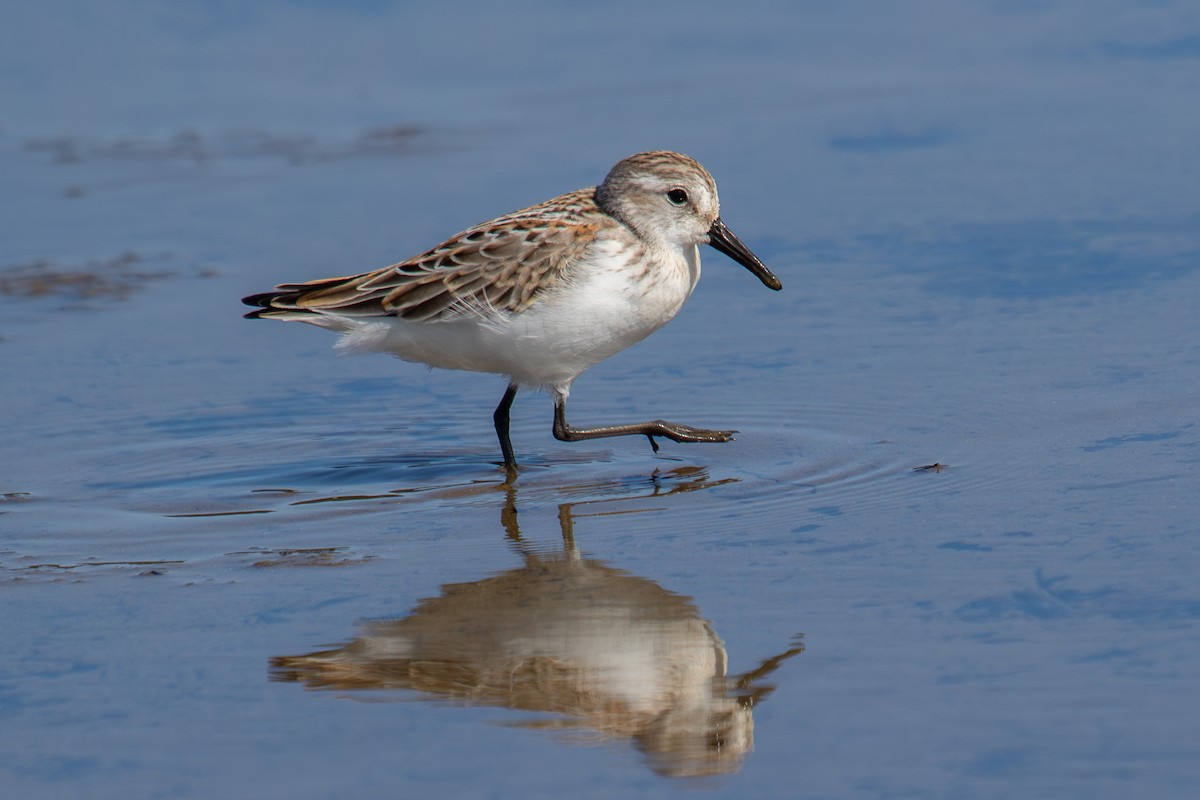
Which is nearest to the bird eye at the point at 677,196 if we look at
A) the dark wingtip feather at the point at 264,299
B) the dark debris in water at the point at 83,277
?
the dark wingtip feather at the point at 264,299

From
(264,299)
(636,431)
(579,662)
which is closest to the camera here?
(579,662)

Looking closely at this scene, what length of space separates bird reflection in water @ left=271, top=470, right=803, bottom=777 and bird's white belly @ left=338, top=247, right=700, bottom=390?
179 cm

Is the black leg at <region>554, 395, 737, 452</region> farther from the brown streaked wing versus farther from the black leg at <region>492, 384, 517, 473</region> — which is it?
the brown streaked wing

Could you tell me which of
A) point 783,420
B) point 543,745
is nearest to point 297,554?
point 543,745

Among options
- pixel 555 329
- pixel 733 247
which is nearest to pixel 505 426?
pixel 555 329

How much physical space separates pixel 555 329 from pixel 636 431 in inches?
23.6

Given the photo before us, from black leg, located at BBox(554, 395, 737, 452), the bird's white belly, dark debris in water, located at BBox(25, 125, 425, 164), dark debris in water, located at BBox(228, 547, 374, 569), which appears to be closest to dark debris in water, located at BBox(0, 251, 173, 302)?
dark debris in water, located at BBox(25, 125, 425, 164)

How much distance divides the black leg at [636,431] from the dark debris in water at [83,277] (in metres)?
3.46

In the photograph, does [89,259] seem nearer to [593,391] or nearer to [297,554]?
[593,391]

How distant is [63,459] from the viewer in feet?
25.8

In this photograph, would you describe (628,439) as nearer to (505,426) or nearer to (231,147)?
(505,426)

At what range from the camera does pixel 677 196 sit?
316 inches

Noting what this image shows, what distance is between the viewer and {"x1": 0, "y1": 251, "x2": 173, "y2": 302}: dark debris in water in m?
10.3

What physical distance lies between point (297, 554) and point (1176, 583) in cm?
311
